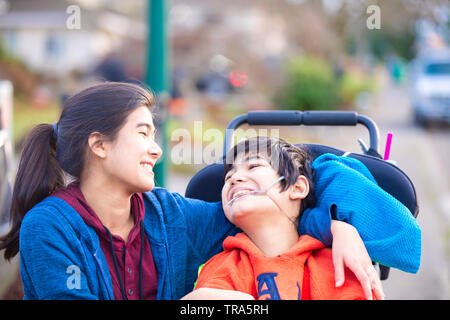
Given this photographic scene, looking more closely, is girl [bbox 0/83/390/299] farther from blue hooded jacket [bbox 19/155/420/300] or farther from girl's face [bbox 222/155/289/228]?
girl's face [bbox 222/155/289/228]

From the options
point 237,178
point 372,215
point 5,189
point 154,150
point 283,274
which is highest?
point 154,150

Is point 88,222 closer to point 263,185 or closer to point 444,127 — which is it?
point 263,185

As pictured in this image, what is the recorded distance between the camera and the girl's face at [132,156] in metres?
1.94

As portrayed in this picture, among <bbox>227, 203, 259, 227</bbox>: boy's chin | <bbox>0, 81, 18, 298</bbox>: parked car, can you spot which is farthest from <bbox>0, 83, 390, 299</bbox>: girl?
<bbox>0, 81, 18, 298</bbox>: parked car

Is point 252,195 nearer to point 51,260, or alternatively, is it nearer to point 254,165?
point 254,165

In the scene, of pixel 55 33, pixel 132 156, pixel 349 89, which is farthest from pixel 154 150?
pixel 55 33

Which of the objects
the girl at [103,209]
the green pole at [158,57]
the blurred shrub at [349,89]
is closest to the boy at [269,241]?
the girl at [103,209]

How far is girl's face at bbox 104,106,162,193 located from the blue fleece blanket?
607 mm

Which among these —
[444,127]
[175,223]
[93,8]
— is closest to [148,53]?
[175,223]

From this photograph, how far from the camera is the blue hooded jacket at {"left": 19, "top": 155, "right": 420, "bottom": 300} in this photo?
5.80 ft

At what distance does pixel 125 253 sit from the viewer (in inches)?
78.2

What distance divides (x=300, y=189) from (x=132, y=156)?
64cm

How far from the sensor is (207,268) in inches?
80.7

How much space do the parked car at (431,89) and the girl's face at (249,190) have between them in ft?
45.1
